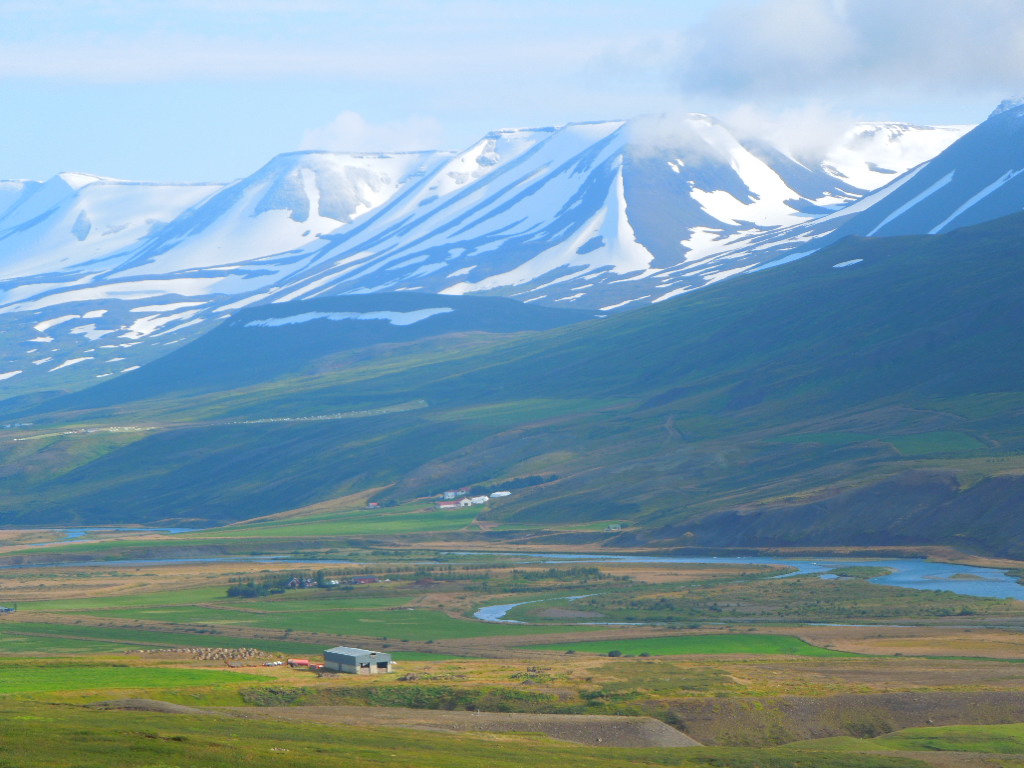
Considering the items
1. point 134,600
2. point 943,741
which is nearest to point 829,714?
point 943,741

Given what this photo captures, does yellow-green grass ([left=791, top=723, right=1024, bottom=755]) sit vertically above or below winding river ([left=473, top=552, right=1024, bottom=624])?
above

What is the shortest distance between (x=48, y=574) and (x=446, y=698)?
82.1 metres

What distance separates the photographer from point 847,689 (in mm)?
61250

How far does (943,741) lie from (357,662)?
26.3m

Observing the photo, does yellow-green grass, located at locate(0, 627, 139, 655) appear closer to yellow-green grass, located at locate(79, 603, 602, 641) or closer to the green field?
yellow-green grass, located at locate(79, 603, 602, 641)

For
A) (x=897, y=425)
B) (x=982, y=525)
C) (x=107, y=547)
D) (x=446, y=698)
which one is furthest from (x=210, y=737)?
(x=897, y=425)

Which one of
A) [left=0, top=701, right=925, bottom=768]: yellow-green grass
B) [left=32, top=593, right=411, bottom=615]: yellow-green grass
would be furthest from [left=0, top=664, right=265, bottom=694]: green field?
[left=32, top=593, right=411, bottom=615]: yellow-green grass

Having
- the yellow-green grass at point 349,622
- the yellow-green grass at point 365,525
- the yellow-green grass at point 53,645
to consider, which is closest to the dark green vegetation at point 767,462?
the yellow-green grass at point 365,525

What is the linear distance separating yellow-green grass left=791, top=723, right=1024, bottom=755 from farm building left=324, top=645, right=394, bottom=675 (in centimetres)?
2090

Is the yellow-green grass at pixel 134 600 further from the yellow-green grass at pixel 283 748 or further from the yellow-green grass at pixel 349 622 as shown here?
the yellow-green grass at pixel 283 748

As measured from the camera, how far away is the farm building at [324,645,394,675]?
6669 centimetres

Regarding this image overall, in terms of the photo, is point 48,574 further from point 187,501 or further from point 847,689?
point 847,689

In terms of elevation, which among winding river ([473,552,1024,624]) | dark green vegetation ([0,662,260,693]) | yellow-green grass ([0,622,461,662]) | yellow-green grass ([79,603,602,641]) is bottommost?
winding river ([473,552,1024,624])

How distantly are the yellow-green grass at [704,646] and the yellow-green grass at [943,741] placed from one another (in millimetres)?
21694
